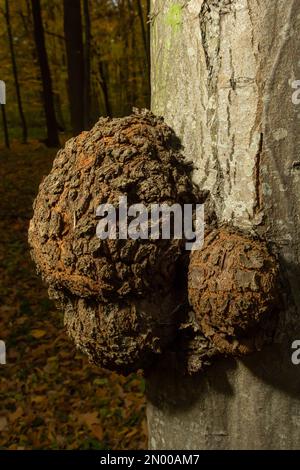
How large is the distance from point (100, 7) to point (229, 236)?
17.9m

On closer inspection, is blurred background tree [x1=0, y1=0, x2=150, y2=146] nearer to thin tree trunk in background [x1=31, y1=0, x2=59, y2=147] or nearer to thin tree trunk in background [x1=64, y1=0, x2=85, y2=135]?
thin tree trunk in background [x1=31, y1=0, x2=59, y2=147]

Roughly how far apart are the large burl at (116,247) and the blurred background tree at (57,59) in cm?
1127

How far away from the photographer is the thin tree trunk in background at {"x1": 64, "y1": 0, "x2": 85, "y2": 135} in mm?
8305

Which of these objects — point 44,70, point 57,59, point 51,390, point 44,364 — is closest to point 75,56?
point 44,70

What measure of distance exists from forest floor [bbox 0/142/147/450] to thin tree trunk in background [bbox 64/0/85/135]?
13.5 feet

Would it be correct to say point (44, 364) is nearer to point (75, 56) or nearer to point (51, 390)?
point (51, 390)

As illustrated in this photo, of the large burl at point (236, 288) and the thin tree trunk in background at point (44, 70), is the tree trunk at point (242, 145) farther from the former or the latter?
the thin tree trunk in background at point (44, 70)

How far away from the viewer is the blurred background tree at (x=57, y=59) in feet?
45.7

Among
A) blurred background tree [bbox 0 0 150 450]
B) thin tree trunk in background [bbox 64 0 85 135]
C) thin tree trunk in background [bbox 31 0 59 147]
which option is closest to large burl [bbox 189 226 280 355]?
blurred background tree [bbox 0 0 150 450]

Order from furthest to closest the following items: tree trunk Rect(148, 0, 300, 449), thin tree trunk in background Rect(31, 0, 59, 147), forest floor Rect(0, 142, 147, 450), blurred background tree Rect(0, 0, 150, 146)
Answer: blurred background tree Rect(0, 0, 150, 146), thin tree trunk in background Rect(31, 0, 59, 147), forest floor Rect(0, 142, 147, 450), tree trunk Rect(148, 0, 300, 449)

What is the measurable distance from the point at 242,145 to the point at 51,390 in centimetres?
382

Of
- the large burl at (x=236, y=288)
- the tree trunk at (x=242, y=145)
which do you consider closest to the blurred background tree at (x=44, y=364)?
the tree trunk at (x=242, y=145)

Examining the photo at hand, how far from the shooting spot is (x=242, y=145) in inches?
34.3
